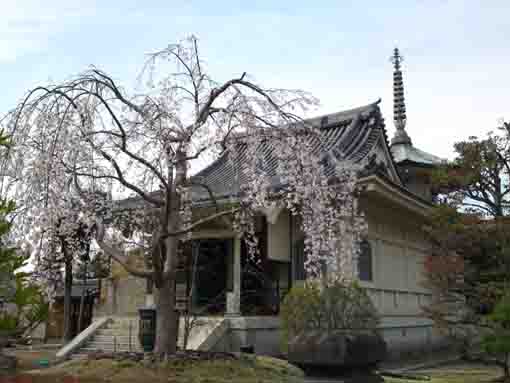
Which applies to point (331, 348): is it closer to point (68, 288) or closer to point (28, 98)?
point (28, 98)

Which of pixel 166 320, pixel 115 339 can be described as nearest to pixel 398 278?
pixel 115 339

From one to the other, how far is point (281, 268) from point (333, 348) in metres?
4.38

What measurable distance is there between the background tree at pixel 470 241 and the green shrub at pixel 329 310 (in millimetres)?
2129

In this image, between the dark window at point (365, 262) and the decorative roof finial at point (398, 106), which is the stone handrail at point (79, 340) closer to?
the dark window at point (365, 262)

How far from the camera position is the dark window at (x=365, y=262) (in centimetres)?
1400

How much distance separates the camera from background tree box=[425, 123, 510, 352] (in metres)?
11.5

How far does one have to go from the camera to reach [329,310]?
1064 centimetres

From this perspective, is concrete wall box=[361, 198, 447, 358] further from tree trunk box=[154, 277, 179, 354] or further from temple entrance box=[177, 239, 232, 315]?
tree trunk box=[154, 277, 179, 354]

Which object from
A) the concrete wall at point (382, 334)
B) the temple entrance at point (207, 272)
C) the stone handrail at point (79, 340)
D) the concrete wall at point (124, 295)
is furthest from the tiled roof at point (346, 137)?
the stone handrail at point (79, 340)

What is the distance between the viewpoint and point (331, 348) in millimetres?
10438

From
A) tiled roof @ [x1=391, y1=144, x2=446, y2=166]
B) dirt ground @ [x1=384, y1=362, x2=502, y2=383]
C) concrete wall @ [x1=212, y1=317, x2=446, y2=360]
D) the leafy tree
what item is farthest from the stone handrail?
tiled roof @ [x1=391, y1=144, x2=446, y2=166]

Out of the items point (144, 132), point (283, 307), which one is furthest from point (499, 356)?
point (144, 132)

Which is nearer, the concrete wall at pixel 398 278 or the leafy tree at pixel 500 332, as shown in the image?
the leafy tree at pixel 500 332

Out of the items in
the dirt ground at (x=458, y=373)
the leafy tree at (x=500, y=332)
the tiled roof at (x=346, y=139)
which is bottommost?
the dirt ground at (x=458, y=373)
